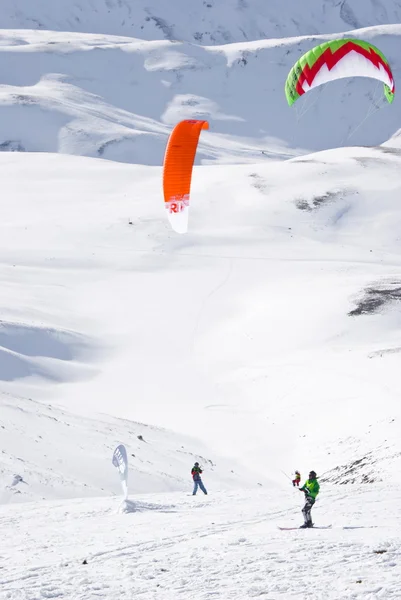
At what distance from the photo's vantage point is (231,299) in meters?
52.5

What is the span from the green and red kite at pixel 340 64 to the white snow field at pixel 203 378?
11.9m

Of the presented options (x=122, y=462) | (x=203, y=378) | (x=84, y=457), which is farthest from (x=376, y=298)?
(x=122, y=462)

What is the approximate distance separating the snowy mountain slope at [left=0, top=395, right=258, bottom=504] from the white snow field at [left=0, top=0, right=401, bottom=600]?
93 mm

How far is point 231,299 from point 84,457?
27.0 metres

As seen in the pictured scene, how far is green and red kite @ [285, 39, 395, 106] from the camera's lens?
31609 millimetres

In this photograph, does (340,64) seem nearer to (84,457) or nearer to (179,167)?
(179,167)

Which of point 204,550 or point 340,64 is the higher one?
point 340,64

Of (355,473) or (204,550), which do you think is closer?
(204,550)

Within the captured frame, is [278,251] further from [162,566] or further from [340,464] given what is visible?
[162,566]

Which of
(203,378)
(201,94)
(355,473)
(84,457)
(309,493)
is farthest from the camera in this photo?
(201,94)

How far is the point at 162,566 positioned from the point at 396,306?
1345 inches

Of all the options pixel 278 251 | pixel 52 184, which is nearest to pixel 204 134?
pixel 52 184

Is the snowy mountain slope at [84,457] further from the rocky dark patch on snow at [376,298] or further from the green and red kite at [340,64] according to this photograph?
the rocky dark patch on snow at [376,298]

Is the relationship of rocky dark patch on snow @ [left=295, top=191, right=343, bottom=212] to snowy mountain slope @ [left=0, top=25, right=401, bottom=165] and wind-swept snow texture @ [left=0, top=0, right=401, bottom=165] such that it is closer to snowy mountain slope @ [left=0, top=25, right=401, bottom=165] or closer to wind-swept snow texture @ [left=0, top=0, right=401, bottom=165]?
wind-swept snow texture @ [left=0, top=0, right=401, bottom=165]
